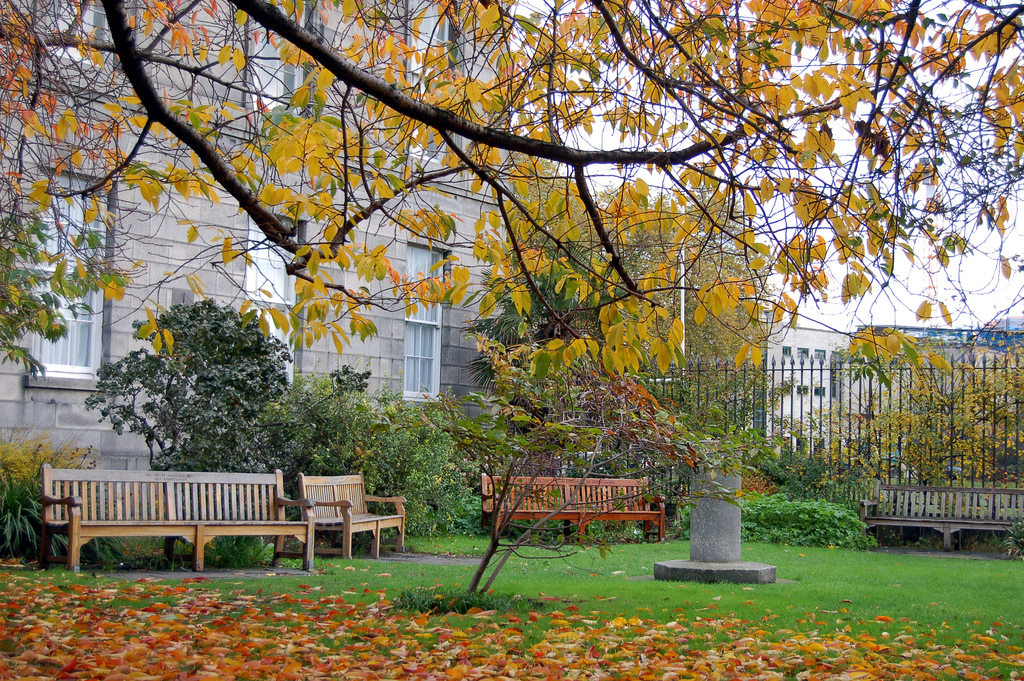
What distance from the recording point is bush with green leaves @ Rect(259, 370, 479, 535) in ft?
38.1

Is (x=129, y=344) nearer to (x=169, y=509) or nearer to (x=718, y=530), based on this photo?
(x=169, y=509)

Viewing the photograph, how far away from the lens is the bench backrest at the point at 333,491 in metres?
10.6

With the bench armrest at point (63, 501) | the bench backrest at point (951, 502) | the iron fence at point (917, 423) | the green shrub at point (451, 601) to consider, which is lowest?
the green shrub at point (451, 601)

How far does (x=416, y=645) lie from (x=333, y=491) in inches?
235

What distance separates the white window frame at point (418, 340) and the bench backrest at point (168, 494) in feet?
23.8

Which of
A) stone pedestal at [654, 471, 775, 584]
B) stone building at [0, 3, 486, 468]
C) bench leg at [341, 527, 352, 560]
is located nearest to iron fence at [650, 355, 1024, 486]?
stone pedestal at [654, 471, 775, 584]

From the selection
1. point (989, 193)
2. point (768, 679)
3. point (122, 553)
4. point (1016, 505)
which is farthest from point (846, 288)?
point (1016, 505)

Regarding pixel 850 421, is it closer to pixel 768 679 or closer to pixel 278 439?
pixel 278 439

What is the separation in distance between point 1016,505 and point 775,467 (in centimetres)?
352

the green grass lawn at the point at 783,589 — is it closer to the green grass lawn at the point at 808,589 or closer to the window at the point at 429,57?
the green grass lawn at the point at 808,589

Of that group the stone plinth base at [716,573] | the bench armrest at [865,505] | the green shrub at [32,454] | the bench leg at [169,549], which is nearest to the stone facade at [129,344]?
the green shrub at [32,454]

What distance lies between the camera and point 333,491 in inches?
438

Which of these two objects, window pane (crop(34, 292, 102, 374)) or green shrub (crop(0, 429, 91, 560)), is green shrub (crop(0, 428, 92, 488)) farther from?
window pane (crop(34, 292, 102, 374))

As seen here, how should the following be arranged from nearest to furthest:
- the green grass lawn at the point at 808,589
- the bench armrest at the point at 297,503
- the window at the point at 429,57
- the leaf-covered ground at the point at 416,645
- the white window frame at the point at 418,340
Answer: the leaf-covered ground at the point at 416,645 → the window at the point at 429,57 → the green grass lawn at the point at 808,589 → the bench armrest at the point at 297,503 → the white window frame at the point at 418,340
